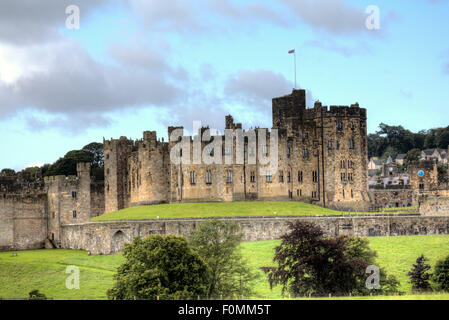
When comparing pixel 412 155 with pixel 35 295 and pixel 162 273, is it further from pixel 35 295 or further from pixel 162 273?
pixel 162 273

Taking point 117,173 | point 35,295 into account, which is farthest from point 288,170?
point 35,295

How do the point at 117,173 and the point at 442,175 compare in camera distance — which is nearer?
the point at 117,173

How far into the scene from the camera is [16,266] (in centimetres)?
7331

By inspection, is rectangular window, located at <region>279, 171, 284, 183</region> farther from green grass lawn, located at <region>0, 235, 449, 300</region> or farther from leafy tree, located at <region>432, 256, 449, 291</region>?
leafy tree, located at <region>432, 256, 449, 291</region>

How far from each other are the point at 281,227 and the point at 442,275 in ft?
84.7

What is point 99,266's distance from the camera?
74.3 metres

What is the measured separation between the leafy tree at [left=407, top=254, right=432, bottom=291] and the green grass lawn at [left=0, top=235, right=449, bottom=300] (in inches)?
30.5

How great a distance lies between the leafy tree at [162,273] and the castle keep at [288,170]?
1381 inches

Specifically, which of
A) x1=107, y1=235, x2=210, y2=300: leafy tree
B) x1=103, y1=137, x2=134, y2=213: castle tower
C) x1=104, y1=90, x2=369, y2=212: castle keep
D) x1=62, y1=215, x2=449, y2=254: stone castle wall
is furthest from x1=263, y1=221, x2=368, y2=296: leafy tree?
x1=103, y1=137, x2=134, y2=213: castle tower

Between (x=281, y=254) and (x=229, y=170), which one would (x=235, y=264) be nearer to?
(x=281, y=254)

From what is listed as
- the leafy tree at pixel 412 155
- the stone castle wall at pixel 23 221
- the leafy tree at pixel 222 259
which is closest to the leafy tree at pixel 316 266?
the leafy tree at pixel 222 259

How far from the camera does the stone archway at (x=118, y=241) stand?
81.8m
